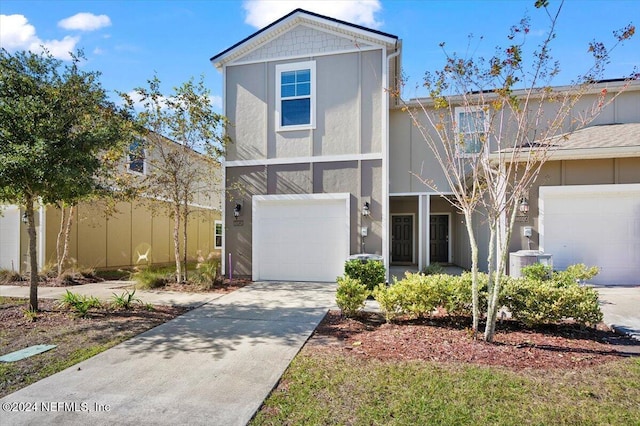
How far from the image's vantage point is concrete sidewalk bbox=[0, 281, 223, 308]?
7.73 meters

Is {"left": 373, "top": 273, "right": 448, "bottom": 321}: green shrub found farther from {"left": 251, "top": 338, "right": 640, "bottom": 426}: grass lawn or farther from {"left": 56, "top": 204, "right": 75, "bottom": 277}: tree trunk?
{"left": 56, "top": 204, "right": 75, "bottom": 277}: tree trunk

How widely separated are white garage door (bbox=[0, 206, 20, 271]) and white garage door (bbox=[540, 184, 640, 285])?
641 inches

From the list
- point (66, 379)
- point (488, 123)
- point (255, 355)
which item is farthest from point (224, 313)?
point (488, 123)

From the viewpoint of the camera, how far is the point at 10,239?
473 inches

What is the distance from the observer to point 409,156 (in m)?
11.4

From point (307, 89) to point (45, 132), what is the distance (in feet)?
21.3

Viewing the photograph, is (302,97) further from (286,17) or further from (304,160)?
(286,17)

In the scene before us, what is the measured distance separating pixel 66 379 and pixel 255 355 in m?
2.12

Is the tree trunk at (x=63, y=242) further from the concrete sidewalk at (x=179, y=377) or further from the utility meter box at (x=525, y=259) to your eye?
the utility meter box at (x=525, y=259)

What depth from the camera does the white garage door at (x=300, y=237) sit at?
9.95 m

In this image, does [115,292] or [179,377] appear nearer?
[179,377]

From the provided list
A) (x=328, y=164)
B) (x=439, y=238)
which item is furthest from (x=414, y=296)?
(x=439, y=238)

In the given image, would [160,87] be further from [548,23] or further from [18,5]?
[548,23]

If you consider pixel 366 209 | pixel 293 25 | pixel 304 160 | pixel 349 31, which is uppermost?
pixel 293 25
